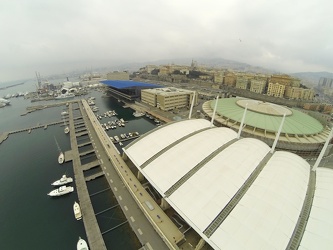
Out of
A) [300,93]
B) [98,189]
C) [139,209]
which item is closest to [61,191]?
[98,189]

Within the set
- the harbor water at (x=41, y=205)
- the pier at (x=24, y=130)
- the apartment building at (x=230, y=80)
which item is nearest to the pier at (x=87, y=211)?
the harbor water at (x=41, y=205)

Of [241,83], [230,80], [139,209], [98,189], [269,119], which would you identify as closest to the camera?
[139,209]

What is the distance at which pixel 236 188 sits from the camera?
30.0 metres

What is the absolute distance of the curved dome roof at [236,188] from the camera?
2366 cm

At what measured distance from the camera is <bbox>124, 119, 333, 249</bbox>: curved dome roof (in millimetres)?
23656

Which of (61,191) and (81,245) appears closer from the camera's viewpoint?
(81,245)

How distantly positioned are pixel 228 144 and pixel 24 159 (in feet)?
234

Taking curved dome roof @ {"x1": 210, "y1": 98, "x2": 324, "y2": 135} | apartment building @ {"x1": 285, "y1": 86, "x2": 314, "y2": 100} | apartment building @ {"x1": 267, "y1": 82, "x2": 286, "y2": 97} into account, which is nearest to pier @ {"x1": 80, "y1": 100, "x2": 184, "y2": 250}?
curved dome roof @ {"x1": 210, "y1": 98, "x2": 324, "y2": 135}

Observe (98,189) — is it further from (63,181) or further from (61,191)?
(63,181)

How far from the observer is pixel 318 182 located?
32.5 metres

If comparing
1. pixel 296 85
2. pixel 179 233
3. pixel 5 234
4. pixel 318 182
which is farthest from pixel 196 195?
pixel 296 85

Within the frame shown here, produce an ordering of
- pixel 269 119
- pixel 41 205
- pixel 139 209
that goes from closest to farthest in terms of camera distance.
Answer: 1. pixel 139 209
2. pixel 41 205
3. pixel 269 119

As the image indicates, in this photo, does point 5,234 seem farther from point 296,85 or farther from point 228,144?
point 296,85

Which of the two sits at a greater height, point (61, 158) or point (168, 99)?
point (168, 99)
